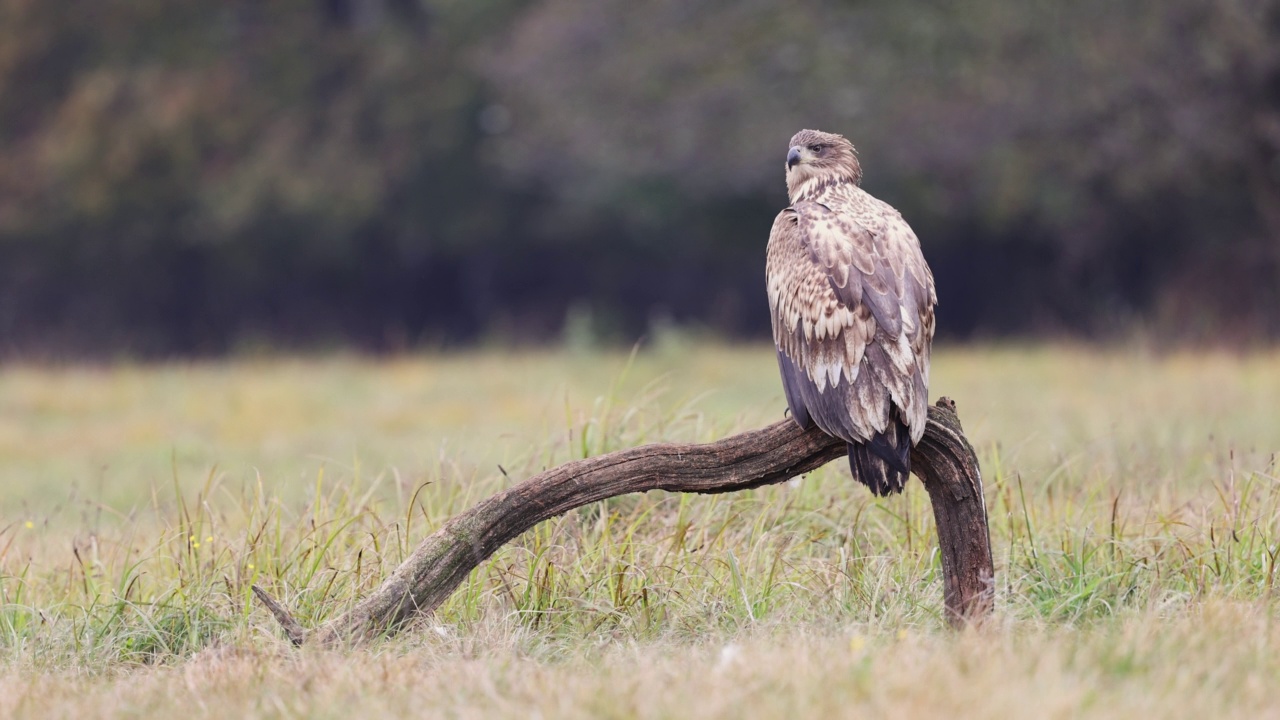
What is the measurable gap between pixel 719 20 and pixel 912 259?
12.9 meters

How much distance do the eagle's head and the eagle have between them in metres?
0.39

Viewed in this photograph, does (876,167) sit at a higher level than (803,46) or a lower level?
lower

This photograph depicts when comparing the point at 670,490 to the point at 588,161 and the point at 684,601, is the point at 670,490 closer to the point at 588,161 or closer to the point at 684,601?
the point at 684,601

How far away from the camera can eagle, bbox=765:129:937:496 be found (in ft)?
12.8

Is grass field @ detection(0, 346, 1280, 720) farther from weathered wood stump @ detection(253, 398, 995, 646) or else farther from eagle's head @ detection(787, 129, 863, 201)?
eagle's head @ detection(787, 129, 863, 201)

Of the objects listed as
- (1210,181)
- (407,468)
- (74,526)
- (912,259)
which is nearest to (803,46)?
(1210,181)

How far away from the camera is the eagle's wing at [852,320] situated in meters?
3.91

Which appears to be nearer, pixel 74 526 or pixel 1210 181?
pixel 74 526

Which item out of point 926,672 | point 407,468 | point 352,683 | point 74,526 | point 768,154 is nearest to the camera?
point 926,672

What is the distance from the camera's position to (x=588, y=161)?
17.3 m

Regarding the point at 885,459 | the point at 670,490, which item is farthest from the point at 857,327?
the point at 670,490

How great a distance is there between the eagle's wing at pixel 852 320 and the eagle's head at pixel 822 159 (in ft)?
1.63

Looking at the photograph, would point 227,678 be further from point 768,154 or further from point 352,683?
point 768,154

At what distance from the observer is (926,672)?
334 centimetres
